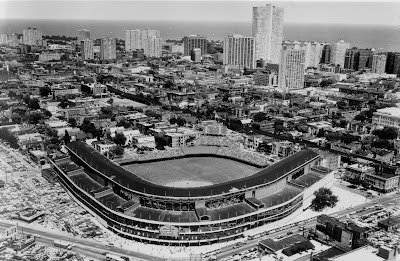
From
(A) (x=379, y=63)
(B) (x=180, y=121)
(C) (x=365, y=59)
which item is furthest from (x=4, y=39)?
(A) (x=379, y=63)

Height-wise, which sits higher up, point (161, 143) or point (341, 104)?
point (341, 104)

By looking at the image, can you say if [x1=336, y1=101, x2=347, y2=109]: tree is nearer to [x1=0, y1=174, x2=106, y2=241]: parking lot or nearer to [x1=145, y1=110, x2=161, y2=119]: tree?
[x1=145, y1=110, x2=161, y2=119]: tree

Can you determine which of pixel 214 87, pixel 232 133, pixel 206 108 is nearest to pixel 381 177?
pixel 232 133

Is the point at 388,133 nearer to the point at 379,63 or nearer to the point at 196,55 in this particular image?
the point at 379,63

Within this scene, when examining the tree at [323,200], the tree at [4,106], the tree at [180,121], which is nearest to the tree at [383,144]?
the tree at [323,200]

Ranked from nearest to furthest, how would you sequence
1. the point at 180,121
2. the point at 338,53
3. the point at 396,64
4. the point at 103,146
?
the point at 103,146, the point at 180,121, the point at 396,64, the point at 338,53

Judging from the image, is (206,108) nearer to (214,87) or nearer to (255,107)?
(255,107)
